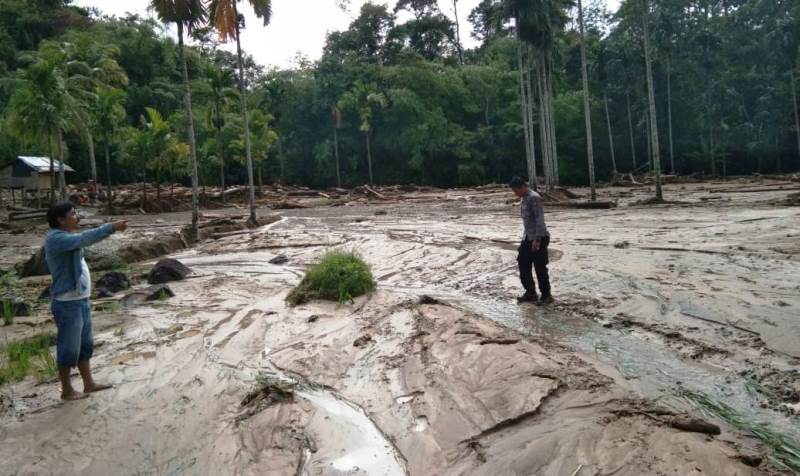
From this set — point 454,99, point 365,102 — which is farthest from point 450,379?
point 454,99

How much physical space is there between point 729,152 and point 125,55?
5069 centimetres

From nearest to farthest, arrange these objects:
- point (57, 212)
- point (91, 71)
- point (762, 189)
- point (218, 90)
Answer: point (57, 212), point (762, 189), point (218, 90), point (91, 71)

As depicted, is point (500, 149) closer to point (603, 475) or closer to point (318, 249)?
point (318, 249)

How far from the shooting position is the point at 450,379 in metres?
4.98

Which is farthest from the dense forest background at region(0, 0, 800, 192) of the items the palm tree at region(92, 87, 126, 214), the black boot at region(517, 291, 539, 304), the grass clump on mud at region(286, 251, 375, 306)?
the black boot at region(517, 291, 539, 304)

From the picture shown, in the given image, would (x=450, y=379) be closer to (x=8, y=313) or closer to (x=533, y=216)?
(x=533, y=216)

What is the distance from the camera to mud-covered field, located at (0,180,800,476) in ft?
12.4

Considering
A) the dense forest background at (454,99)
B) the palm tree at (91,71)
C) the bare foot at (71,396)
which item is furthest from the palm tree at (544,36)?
the bare foot at (71,396)

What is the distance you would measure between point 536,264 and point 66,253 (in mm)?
5441

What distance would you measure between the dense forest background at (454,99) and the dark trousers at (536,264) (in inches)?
1142

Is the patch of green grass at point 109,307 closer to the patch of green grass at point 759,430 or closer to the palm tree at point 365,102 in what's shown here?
the patch of green grass at point 759,430

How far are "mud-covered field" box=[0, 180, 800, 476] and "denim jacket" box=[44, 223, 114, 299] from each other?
1.04 metres

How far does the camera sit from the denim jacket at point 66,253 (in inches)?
184

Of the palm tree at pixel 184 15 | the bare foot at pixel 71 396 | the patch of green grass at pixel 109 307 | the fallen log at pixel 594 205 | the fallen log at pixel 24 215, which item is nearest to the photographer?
the bare foot at pixel 71 396
